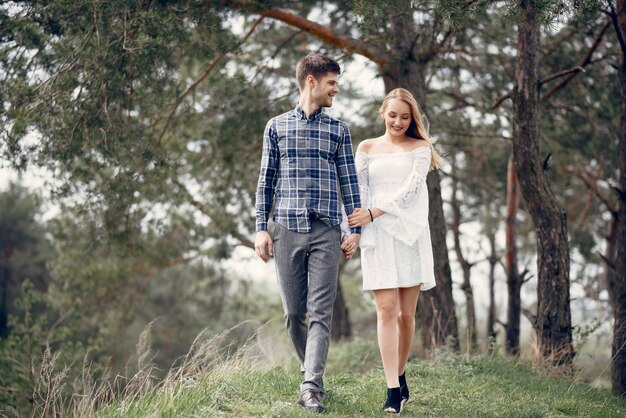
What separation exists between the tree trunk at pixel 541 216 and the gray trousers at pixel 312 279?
3621mm

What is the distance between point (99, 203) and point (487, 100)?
546cm

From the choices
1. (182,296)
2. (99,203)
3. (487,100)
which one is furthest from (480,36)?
(182,296)

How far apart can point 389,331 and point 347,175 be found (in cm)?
103

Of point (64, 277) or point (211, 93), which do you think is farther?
point (64, 277)

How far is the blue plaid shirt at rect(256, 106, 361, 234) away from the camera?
455 centimetres

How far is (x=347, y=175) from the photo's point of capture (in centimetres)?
473

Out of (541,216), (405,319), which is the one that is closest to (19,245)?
(541,216)

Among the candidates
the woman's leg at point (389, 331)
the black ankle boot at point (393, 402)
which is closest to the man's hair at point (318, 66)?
the woman's leg at point (389, 331)

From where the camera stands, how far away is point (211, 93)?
1051 cm

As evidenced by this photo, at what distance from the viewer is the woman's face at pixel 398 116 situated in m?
4.97

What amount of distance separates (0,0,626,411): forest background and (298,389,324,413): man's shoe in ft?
4.15

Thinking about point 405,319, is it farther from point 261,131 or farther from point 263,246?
point 261,131

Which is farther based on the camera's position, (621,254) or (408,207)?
(621,254)

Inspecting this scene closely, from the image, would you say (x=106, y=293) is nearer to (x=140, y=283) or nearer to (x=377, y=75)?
(x=140, y=283)
